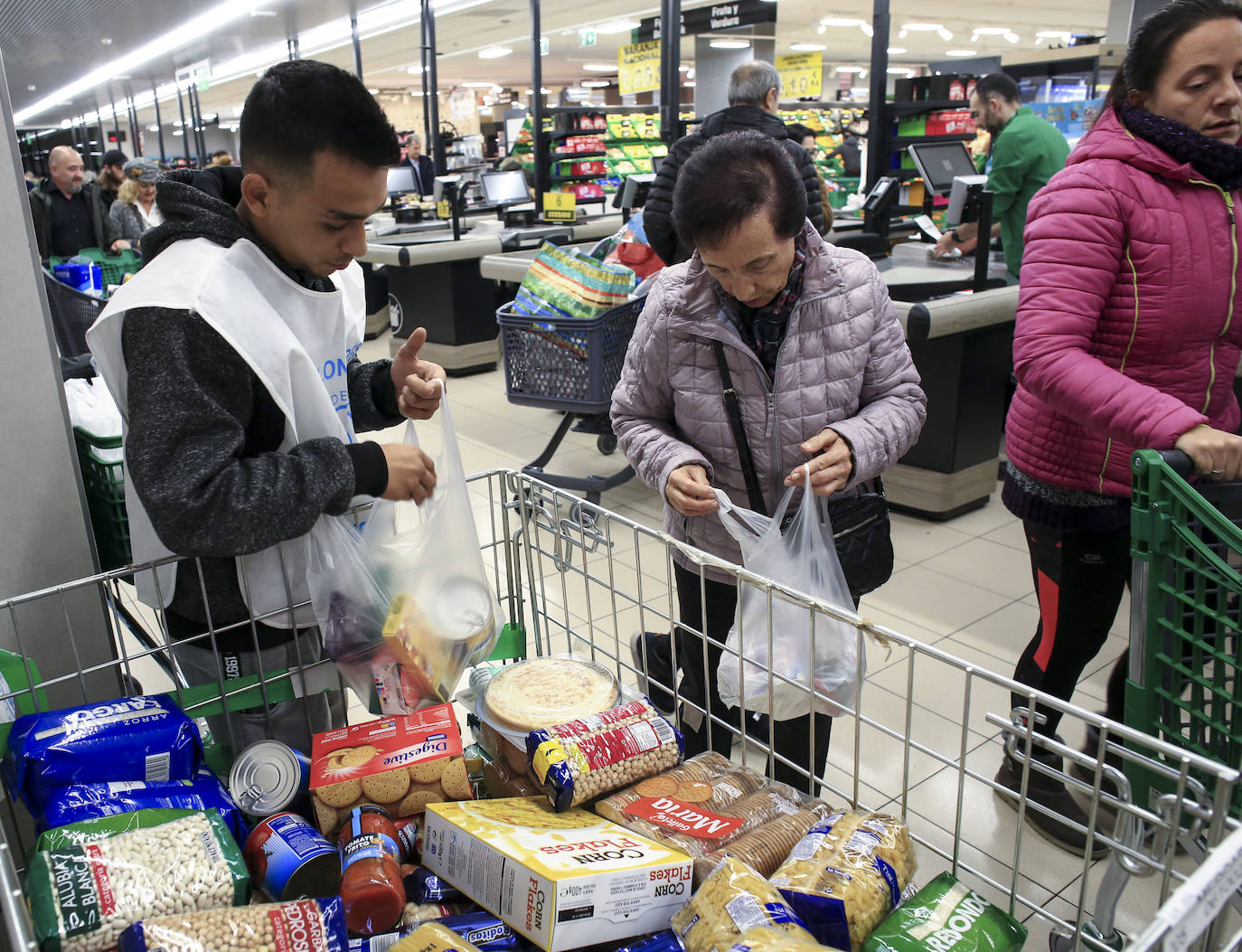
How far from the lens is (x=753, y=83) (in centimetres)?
381

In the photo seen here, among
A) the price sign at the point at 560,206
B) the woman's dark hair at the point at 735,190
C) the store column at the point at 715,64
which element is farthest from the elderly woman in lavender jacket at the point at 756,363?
the store column at the point at 715,64

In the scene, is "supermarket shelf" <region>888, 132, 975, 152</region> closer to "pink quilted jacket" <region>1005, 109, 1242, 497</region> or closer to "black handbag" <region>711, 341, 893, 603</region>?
"pink quilted jacket" <region>1005, 109, 1242, 497</region>

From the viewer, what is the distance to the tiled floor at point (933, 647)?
62.8 inches

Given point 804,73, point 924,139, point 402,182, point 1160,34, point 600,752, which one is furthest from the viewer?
point 804,73

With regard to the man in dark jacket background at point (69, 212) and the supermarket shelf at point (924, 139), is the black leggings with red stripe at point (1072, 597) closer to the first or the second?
the supermarket shelf at point (924, 139)

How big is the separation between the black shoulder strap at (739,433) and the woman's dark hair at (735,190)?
0.23 meters

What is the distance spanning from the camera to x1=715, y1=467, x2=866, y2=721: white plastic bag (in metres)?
1.22

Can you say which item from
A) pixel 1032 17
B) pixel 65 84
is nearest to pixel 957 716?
pixel 65 84

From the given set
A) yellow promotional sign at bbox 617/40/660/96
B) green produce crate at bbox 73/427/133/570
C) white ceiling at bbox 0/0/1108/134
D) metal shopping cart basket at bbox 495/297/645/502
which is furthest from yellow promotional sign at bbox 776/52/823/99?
green produce crate at bbox 73/427/133/570

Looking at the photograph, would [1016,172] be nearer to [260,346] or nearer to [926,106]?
[926,106]

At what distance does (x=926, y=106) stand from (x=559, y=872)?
251 inches

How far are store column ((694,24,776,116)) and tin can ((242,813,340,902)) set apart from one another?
1064 centimetres

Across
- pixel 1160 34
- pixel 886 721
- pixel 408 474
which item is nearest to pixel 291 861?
pixel 408 474

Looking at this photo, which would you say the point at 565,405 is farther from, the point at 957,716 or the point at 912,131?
the point at 912,131
